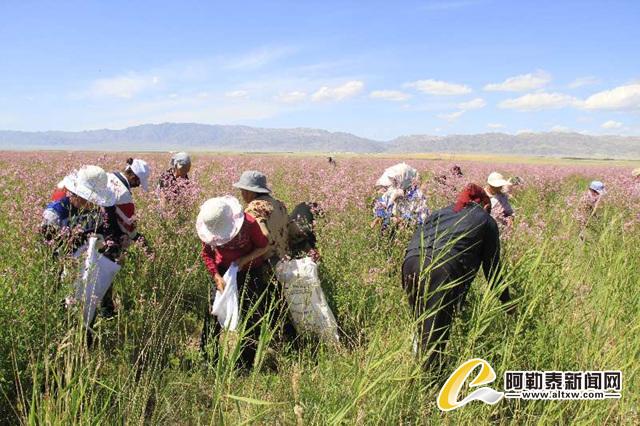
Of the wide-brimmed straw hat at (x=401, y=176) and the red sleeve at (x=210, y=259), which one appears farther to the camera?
the wide-brimmed straw hat at (x=401, y=176)

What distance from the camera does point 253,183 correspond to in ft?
14.1

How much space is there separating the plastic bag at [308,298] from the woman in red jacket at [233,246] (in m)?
0.22

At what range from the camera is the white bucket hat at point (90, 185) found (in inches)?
134

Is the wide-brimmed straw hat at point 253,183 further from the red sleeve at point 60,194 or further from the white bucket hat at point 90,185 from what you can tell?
the red sleeve at point 60,194

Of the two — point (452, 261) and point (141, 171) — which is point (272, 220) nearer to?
point (452, 261)

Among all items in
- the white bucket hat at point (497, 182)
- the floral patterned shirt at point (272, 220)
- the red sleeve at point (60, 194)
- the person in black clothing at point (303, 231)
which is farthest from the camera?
the white bucket hat at point (497, 182)

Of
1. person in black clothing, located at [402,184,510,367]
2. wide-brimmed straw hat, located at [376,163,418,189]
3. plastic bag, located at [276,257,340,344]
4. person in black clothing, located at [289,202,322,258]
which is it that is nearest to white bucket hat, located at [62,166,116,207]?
plastic bag, located at [276,257,340,344]

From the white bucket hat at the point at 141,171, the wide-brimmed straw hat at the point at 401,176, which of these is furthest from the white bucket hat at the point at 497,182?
the white bucket hat at the point at 141,171

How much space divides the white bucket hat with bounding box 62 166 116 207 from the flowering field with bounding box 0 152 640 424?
1.04 feet

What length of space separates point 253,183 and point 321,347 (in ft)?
5.61

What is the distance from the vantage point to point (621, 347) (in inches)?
110

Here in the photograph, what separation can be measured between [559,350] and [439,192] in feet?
10.5

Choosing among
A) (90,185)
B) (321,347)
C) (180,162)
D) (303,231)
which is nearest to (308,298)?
(321,347)

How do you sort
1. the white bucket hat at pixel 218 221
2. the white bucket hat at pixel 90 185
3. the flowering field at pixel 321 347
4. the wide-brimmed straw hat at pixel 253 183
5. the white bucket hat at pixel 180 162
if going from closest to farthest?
the flowering field at pixel 321 347 → the white bucket hat at pixel 90 185 → the white bucket hat at pixel 218 221 → the wide-brimmed straw hat at pixel 253 183 → the white bucket hat at pixel 180 162
